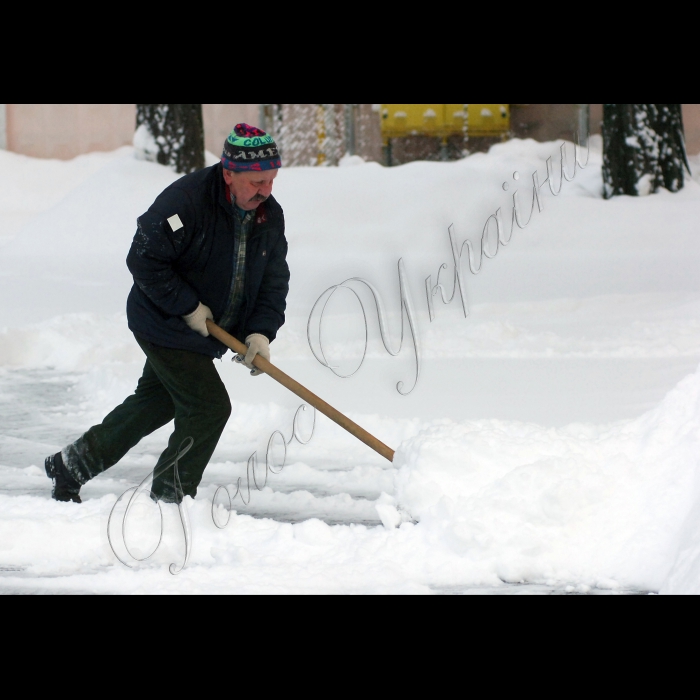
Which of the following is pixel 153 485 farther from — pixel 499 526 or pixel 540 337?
pixel 540 337

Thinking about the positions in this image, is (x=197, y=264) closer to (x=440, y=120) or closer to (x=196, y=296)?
(x=196, y=296)

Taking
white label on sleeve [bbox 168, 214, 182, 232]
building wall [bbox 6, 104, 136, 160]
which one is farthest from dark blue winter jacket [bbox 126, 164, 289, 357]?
building wall [bbox 6, 104, 136, 160]

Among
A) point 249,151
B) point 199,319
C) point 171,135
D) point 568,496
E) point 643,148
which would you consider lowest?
point 568,496

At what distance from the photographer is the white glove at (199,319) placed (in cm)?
334

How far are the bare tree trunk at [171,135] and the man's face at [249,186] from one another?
4.41 meters

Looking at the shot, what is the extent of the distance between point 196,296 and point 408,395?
225 cm

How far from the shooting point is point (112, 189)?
7.39 meters

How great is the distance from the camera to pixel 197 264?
337 cm

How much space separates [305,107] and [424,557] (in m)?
4.20

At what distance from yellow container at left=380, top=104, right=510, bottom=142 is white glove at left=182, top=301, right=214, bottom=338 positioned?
12.5 ft

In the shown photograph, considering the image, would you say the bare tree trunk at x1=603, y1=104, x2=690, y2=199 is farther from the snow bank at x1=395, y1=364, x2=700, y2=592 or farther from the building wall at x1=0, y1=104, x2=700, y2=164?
the snow bank at x1=395, y1=364, x2=700, y2=592

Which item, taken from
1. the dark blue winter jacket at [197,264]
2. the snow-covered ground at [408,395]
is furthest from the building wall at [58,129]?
the dark blue winter jacket at [197,264]

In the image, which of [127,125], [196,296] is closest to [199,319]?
[196,296]

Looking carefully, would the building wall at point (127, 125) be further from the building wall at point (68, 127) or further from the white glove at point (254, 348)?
the white glove at point (254, 348)
